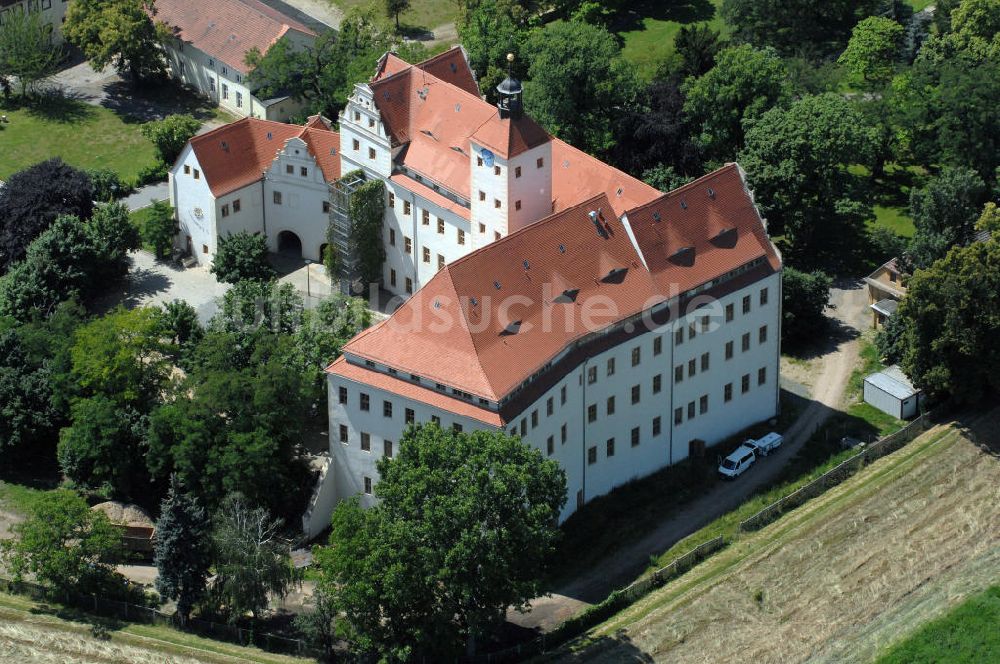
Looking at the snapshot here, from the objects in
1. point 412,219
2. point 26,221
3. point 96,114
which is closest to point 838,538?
point 412,219

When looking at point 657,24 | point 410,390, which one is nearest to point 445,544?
point 410,390

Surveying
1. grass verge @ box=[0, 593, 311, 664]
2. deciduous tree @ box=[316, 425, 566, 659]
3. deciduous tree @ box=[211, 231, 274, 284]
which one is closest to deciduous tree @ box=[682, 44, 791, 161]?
deciduous tree @ box=[211, 231, 274, 284]

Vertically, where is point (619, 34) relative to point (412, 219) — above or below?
above

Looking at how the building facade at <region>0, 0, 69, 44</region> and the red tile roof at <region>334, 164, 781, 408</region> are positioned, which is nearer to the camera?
the red tile roof at <region>334, 164, 781, 408</region>

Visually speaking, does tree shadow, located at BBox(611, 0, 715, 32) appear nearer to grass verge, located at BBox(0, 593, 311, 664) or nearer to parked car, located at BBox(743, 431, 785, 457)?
parked car, located at BBox(743, 431, 785, 457)

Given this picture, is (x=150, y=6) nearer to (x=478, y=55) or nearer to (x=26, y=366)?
(x=478, y=55)

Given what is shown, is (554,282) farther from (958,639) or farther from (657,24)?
(657,24)
